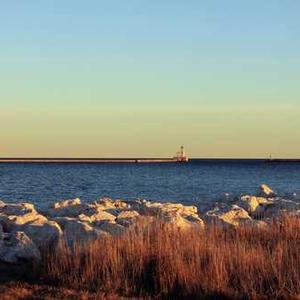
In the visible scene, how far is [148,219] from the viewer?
1448cm

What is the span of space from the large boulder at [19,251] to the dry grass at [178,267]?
604 mm

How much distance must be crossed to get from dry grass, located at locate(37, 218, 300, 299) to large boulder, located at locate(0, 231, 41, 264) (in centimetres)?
60

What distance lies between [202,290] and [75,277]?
1.98 metres

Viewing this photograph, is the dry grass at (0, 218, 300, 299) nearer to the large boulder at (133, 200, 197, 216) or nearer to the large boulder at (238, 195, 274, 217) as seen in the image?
the large boulder at (133, 200, 197, 216)

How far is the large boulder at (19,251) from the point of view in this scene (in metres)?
12.5

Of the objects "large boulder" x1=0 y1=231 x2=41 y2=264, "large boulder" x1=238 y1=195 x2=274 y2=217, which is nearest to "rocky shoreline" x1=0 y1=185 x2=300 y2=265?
"large boulder" x1=0 y1=231 x2=41 y2=264

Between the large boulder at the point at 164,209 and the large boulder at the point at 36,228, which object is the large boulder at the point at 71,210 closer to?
the large boulder at the point at 164,209

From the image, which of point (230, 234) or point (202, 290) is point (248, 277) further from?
point (230, 234)

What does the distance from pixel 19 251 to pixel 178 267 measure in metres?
3.44

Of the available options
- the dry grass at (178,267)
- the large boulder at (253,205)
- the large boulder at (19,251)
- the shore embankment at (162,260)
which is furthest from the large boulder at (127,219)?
the large boulder at (253,205)

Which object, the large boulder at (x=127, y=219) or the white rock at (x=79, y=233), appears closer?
→ the white rock at (x=79, y=233)

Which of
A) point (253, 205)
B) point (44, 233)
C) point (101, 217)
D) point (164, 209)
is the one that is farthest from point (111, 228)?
point (253, 205)

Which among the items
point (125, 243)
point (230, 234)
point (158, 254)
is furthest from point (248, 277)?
point (230, 234)

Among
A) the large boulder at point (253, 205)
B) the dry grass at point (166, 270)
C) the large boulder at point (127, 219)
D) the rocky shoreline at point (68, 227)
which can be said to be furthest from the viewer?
the large boulder at point (253, 205)
